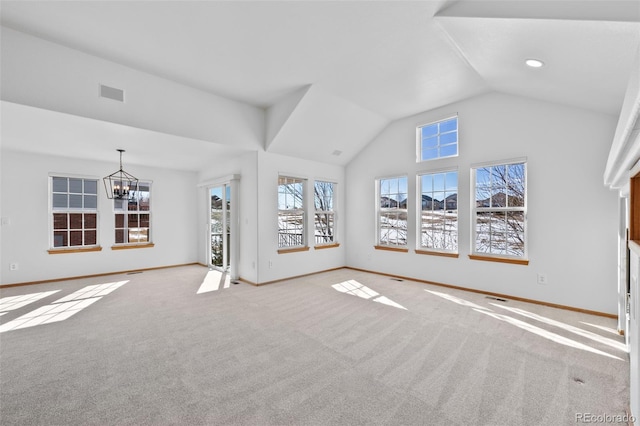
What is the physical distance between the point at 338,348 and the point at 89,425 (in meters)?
1.86

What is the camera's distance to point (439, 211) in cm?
511

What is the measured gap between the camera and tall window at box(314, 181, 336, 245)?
6293 mm

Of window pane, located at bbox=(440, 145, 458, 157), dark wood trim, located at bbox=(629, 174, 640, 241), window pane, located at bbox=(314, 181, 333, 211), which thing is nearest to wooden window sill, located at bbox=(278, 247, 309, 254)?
window pane, located at bbox=(314, 181, 333, 211)

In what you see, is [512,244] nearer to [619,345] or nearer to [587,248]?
[587,248]

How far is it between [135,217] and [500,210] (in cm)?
741

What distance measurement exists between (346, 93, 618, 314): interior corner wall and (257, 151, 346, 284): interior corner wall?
199 cm

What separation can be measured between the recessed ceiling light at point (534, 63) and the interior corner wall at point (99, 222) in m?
7.09

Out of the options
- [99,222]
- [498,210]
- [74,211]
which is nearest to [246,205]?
[99,222]

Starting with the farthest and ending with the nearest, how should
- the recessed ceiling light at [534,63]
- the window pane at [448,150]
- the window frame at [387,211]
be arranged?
the window frame at [387,211]
the window pane at [448,150]
the recessed ceiling light at [534,63]

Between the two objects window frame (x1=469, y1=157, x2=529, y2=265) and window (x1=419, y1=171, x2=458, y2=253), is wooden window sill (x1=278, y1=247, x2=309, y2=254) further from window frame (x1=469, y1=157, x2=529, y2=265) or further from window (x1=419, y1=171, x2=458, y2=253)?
window frame (x1=469, y1=157, x2=529, y2=265)

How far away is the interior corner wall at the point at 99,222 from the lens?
4961mm

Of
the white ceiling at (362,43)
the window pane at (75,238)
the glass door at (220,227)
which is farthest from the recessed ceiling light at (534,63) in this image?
the window pane at (75,238)

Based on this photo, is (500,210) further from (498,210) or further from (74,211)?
(74,211)

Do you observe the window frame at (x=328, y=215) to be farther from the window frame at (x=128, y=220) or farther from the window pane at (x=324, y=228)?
the window frame at (x=128, y=220)
